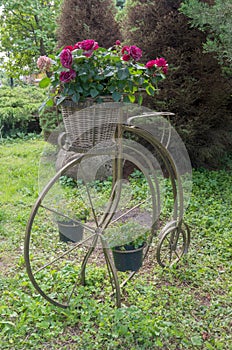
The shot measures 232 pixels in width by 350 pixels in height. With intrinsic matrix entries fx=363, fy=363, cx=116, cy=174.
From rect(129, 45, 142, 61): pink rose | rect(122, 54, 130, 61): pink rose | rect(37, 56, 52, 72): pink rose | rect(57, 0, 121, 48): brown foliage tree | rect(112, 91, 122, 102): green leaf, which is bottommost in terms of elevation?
rect(112, 91, 122, 102): green leaf

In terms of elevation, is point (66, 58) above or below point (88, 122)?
above

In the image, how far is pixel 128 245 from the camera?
2.21 meters

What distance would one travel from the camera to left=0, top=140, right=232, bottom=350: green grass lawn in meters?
1.84

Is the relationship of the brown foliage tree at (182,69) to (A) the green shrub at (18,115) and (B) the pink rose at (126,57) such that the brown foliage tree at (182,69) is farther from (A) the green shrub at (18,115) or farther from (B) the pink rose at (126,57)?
(A) the green shrub at (18,115)

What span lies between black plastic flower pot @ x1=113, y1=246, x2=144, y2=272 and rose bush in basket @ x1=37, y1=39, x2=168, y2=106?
3.00ft

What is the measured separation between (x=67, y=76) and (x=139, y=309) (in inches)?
51.6

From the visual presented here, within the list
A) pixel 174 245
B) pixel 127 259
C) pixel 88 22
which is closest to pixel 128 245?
pixel 127 259

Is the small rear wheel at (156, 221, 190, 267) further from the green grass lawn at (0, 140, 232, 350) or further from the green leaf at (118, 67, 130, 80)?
the green leaf at (118, 67, 130, 80)

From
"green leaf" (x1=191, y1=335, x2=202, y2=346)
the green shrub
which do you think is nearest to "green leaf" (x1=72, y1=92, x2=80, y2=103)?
"green leaf" (x1=191, y1=335, x2=202, y2=346)

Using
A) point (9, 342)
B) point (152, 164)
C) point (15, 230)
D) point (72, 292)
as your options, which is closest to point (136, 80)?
point (152, 164)

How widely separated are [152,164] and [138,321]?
3.03 feet

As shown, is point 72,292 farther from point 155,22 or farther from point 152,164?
point 155,22

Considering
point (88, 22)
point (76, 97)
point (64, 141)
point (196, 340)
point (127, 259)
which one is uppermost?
point (88, 22)

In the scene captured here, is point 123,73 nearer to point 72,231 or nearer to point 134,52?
point 134,52
